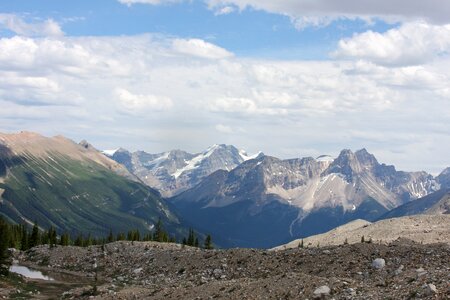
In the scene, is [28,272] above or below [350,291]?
below

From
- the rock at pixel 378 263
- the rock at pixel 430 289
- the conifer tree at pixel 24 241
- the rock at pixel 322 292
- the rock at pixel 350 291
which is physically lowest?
the conifer tree at pixel 24 241

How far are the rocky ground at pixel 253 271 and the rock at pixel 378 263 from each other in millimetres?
92

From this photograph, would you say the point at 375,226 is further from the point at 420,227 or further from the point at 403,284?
the point at 403,284

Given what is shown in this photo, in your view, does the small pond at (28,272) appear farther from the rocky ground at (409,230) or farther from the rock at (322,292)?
the rocky ground at (409,230)

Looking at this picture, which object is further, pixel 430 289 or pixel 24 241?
pixel 24 241

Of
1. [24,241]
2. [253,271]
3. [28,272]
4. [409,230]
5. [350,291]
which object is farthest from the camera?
[24,241]

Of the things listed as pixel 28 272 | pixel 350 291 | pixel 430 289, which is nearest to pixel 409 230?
pixel 28 272

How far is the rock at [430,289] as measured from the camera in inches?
1179

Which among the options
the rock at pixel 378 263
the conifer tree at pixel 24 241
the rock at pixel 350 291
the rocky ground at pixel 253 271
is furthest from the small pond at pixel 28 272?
the conifer tree at pixel 24 241

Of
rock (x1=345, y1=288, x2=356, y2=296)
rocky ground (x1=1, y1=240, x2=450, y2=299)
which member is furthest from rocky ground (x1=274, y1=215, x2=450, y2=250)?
rock (x1=345, y1=288, x2=356, y2=296)

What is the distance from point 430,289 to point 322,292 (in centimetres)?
724

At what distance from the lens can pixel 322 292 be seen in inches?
1375

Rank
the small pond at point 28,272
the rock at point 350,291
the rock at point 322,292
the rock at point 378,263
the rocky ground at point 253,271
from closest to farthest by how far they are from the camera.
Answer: the rock at point 350,291
the rock at point 322,292
the rocky ground at point 253,271
the rock at point 378,263
the small pond at point 28,272

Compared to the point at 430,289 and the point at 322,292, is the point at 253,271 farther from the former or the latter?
the point at 430,289
